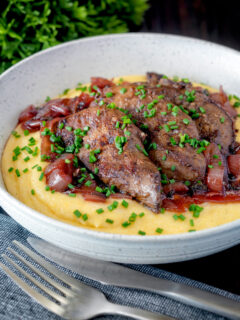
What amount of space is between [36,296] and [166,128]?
2.35 meters

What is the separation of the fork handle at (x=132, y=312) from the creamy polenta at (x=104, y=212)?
73cm

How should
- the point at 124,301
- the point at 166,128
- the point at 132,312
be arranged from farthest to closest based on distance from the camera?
the point at 166,128 → the point at 124,301 → the point at 132,312

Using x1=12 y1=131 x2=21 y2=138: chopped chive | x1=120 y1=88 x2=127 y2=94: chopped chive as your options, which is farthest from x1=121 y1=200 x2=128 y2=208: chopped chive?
x1=12 y1=131 x2=21 y2=138: chopped chive

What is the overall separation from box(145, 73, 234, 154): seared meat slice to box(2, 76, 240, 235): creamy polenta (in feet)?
3.32

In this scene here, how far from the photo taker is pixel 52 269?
4.11 metres

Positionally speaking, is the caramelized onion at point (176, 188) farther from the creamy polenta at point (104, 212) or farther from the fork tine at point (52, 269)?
the fork tine at point (52, 269)

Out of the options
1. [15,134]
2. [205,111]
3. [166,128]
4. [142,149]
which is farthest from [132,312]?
[15,134]

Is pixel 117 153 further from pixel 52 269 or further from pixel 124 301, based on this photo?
pixel 124 301

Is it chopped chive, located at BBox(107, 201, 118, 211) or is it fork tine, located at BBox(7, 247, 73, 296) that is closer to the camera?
fork tine, located at BBox(7, 247, 73, 296)

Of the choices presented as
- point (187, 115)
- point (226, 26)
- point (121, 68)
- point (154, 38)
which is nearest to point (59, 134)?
point (187, 115)

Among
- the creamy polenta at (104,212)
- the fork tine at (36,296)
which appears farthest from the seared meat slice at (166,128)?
the fork tine at (36,296)

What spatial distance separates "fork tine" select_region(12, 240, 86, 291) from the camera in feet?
12.9

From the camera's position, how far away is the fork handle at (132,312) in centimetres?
362

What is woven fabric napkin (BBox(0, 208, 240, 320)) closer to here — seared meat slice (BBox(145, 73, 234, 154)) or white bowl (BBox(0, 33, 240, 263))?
white bowl (BBox(0, 33, 240, 263))
